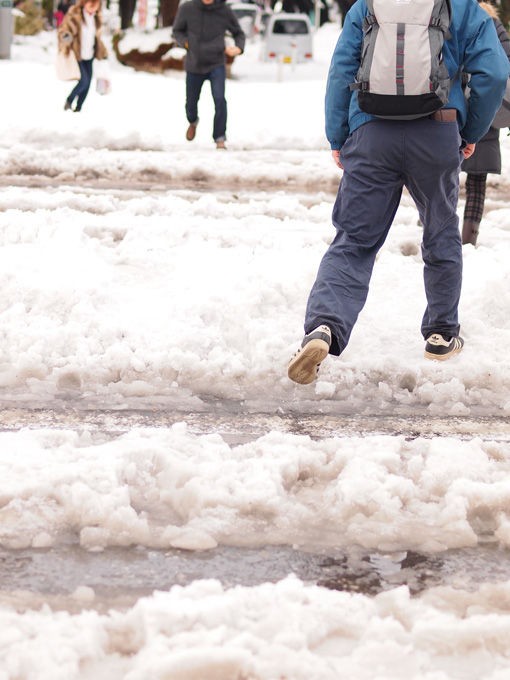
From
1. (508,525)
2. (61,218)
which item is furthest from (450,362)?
(61,218)

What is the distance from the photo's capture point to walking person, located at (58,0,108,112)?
52.6 ft

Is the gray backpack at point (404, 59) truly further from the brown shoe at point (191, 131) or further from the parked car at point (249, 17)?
the parked car at point (249, 17)

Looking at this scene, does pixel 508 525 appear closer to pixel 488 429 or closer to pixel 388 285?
pixel 488 429

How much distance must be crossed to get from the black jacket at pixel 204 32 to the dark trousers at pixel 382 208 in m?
8.31

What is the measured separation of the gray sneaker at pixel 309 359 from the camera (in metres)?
4.51

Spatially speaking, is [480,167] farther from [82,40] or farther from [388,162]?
[82,40]

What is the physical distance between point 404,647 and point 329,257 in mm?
2562

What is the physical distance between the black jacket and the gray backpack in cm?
853

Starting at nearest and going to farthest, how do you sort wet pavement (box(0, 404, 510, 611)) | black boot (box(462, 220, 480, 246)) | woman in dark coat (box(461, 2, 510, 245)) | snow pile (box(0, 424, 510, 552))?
wet pavement (box(0, 404, 510, 611))
snow pile (box(0, 424, 510, 552))
woman in dark coat (box(461, 2, 510, 245))
black boot (box(462, 220, 480, 246))

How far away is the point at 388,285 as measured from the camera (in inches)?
244

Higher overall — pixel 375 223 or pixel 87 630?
pixel 375 223

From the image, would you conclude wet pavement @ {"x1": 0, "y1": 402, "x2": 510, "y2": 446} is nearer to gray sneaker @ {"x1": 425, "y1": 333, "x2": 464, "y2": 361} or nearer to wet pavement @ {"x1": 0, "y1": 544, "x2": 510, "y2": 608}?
gray sneaker @ {"x1": 425, "y1": 333, "x2": 464, "y2": 361}

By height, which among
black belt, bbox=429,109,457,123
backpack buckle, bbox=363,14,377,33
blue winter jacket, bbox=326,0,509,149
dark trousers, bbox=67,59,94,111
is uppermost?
backpack buckle, bbox=363,14,377,33

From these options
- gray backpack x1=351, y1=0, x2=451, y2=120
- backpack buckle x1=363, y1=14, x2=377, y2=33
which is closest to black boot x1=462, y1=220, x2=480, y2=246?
gray backpack x1=351, y1=0, x2=451, y2=120
